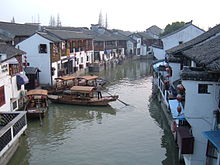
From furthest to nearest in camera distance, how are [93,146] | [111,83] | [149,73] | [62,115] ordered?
[149,73], [111,83], [62,115], [93,146]

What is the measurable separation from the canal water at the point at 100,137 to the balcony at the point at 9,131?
1.13 meters

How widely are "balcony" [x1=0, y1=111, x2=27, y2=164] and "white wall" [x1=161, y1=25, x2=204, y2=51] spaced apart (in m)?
25.8

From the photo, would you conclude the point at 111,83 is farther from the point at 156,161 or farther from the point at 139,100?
the point at 156,161

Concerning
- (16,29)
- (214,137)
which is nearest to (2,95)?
(214,137)

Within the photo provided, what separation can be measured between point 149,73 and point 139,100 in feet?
67.1

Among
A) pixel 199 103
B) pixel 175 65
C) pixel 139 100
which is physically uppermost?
pixel 175 65

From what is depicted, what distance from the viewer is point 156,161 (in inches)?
594

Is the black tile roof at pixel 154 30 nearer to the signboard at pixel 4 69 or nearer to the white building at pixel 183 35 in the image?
the white building at pixel 183 35

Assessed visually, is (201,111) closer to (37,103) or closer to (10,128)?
(10,128)

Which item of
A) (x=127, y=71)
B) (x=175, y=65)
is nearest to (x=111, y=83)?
(x=127, y=71)

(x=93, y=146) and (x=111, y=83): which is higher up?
(x=111, y=83)

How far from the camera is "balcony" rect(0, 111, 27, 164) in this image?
12610mm

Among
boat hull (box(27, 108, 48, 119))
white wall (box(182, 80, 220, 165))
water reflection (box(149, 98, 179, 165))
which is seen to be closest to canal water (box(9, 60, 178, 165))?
water reflection (box(149, 98, 179, 165))

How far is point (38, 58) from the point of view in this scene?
32.5 meters
